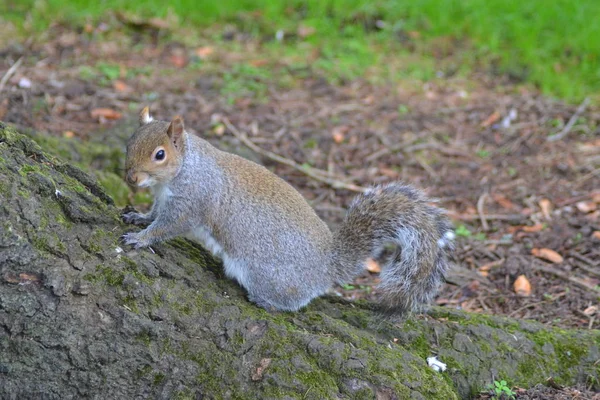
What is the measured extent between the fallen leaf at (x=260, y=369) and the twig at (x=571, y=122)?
12.4 ft

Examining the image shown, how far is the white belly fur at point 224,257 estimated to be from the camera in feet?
8.68

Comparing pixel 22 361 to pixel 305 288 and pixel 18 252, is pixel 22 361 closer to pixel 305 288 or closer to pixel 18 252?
pixel 18 252

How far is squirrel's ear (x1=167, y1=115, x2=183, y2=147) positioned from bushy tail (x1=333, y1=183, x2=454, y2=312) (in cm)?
74

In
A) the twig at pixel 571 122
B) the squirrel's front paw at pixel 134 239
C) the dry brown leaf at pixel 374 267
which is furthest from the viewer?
the twig at pixel 571 122

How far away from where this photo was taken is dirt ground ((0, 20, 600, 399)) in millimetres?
3744

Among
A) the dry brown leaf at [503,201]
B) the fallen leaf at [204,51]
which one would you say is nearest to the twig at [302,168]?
the dry brown leaf at [503,201]

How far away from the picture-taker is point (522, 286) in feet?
11.7

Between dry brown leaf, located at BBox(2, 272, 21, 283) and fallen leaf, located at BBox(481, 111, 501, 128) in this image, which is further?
fallen leaf, located at BBox(481, 111, 501, 128)

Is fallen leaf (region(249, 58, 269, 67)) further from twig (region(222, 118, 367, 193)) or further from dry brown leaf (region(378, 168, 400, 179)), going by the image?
dry brown leaf (region(378, 168, 400, 179))

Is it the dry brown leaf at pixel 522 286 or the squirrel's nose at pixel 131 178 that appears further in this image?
the dry brown leaf at pixel 522 286

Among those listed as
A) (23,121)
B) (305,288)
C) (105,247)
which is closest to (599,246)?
(305,288)

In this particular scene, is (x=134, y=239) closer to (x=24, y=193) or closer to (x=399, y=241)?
(x=24, y=193)

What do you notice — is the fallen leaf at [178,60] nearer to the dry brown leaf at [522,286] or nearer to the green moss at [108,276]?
the dry brown leaf at [522,286]

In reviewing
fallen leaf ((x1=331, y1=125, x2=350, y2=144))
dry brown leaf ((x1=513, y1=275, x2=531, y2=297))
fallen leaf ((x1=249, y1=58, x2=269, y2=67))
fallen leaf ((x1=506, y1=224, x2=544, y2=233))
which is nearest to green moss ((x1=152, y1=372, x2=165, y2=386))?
dry brown leaf ((x1=513, y1=275, x2=531, y2=297))
